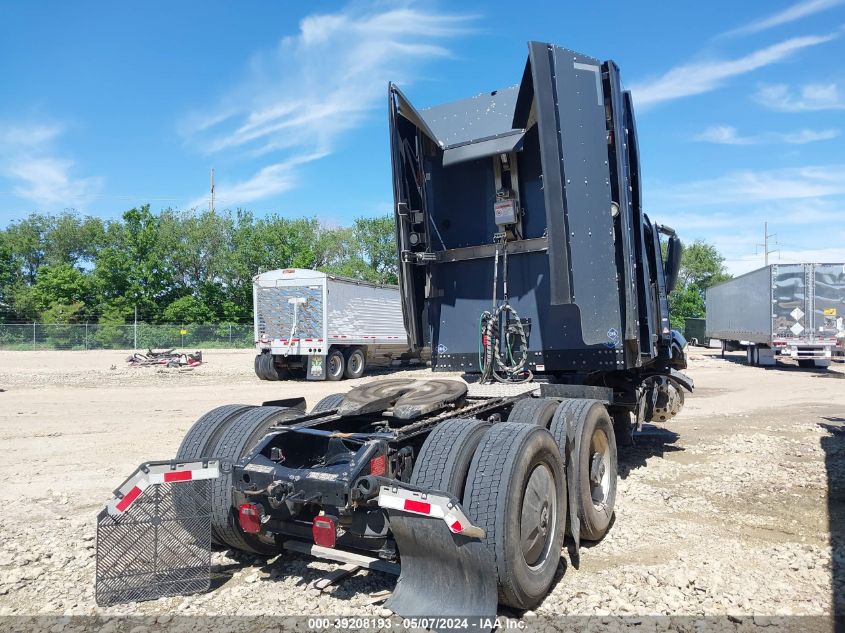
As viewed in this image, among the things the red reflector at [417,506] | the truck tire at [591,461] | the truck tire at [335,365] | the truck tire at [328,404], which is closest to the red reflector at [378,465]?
the red reflector at [417,506]

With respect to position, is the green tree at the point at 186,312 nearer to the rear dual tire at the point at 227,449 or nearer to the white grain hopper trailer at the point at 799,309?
the white grain hopper trailer at the point at 799,309

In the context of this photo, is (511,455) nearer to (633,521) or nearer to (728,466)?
(633,521)

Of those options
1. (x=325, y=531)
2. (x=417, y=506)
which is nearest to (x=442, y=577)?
(x=417, y=506)

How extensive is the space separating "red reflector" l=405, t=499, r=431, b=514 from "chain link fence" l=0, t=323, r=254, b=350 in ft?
140

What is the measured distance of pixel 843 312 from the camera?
21.7m

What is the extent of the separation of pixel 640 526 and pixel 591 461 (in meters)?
0.77

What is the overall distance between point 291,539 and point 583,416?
2476 millimetres

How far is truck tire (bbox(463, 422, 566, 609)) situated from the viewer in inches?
135

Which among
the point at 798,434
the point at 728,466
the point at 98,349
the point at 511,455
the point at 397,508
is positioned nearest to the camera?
the point at 397,508

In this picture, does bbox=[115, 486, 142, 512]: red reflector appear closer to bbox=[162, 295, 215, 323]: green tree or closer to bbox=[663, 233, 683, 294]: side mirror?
bbox=[663, 233, 683, 294]: side mirror


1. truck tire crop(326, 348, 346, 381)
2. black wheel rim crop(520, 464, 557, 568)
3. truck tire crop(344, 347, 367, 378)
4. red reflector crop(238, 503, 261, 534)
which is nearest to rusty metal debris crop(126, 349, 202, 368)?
truck tire crop(326, 348, 346, 381)

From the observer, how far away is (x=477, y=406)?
496 centimetres

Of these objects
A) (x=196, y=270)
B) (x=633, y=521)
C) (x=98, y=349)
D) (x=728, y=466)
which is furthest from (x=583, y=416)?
(x=196, y=270)

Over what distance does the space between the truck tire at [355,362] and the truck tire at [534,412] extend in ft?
55.4
